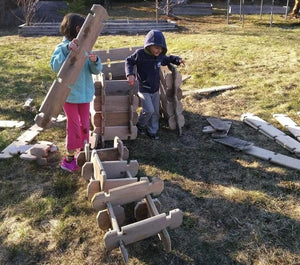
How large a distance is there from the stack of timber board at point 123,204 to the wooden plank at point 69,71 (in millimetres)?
717

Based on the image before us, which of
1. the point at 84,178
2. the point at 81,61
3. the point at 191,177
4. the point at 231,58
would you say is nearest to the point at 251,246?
the point at 191,177

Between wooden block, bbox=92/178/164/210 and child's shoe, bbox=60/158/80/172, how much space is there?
1243 mm

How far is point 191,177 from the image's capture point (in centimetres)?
440

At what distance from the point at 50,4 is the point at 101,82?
50.7 ft

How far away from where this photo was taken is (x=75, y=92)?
13.7 ft

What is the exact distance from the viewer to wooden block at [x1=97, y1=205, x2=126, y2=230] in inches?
128

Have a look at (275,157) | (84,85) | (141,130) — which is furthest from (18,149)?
(275,157)

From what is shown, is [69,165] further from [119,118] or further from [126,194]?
[126,194]

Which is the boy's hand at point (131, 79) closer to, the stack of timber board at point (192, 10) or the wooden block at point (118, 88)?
the wooden block at point (118, 88)

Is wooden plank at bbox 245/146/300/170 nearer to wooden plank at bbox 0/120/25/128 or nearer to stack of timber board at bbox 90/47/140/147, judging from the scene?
stack of timber board at bbox 90/47/140/147

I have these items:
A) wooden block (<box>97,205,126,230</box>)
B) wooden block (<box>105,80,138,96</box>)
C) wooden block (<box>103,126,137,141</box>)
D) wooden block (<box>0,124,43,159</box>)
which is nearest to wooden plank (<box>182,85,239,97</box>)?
wooden block (<box>105,80,138,96</box>)

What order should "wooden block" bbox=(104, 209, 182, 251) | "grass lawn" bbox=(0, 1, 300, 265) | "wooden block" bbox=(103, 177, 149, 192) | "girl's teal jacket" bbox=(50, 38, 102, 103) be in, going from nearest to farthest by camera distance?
"wooden block" bbox=(104, 209, 182, 251) → "grass lawn" bbox=(0, 1, 300, 265) → "wooden block" bbox=(103, 177, 149, 192) → "girl's teal jacket" bbox=(50, 38, 102, 103)

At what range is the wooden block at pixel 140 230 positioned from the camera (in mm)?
2949

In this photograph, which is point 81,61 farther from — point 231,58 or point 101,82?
point 231,58
